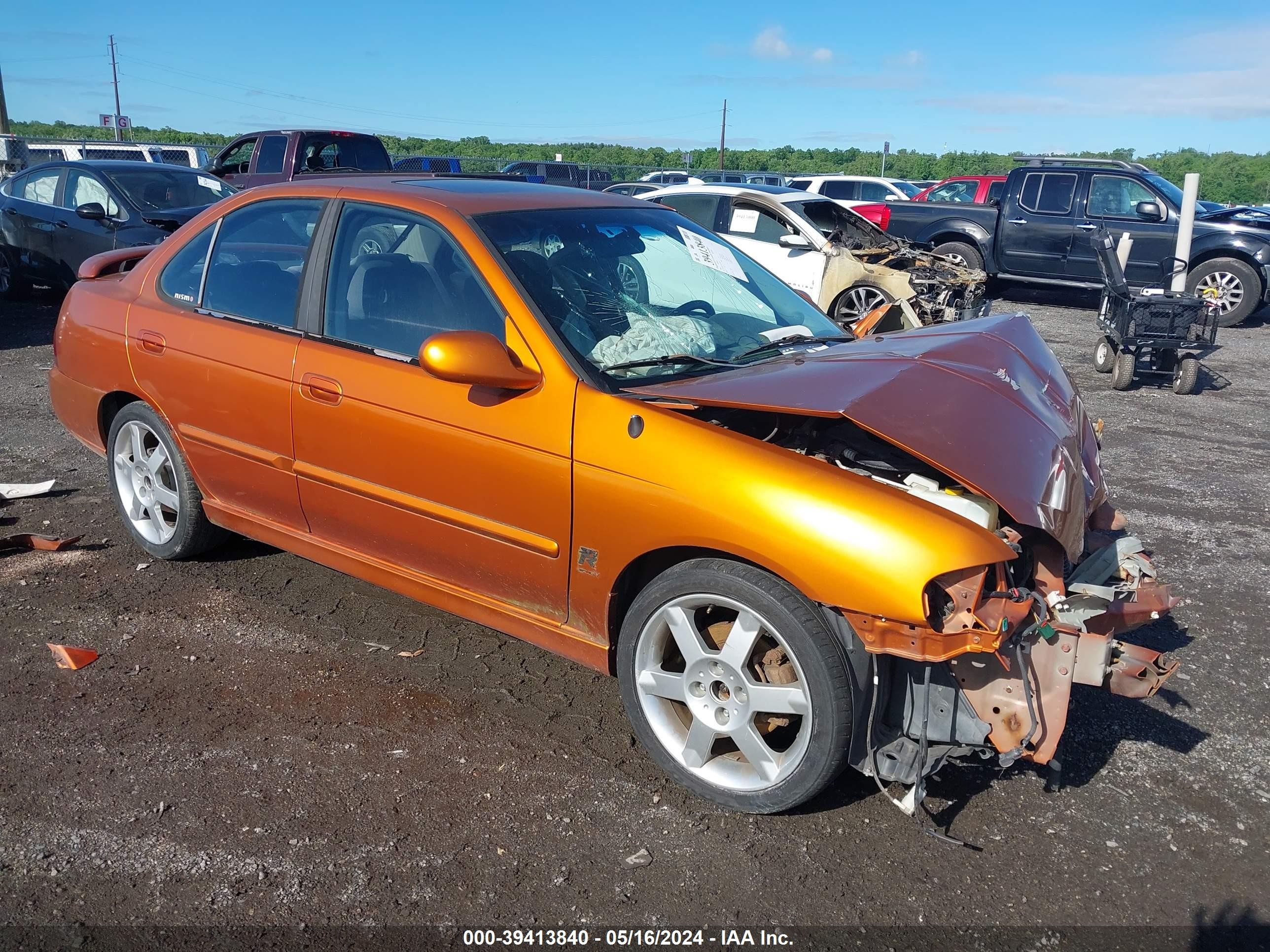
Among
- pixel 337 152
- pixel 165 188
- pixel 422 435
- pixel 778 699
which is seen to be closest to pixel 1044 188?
pixel 337 152

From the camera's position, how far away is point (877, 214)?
43.8 feet

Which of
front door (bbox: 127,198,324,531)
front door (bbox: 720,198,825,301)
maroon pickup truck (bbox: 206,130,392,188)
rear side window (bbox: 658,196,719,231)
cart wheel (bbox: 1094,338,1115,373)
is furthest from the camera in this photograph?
maroon pickup truck (bbox: 206,130,392,188)

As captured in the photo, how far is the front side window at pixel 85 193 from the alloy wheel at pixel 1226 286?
1320 centimetres

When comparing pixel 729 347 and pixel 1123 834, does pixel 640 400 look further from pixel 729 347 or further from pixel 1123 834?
pixel 1123 834

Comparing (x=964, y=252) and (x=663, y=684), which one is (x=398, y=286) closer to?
(x=663, y=684)

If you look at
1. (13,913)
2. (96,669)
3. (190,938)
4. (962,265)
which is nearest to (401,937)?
(190,938)

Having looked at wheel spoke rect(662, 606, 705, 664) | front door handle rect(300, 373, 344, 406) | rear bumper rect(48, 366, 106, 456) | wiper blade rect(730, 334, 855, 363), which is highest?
wiper blade rect(730, 334, 855, 363)

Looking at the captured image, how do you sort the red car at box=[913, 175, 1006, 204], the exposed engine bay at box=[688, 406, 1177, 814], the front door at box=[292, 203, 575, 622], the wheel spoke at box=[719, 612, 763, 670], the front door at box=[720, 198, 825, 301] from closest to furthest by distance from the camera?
1. the exposed engine bay at box=[688, 406, 1177, 814]
2. the wheel spoke at box=[719, 612, 763, 670]
3. the front door at box=[292, 203, 575, 622]
4. the front door at box=[720, 198, 825, 301]
5. the red car at box=[913, 175, 1006, 204]

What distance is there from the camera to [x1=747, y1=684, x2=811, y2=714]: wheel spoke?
2803 mm

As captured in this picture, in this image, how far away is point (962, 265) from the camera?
12.0 metres

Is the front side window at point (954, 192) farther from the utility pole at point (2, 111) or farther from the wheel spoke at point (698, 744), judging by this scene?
the utility pole at point (2, 111)

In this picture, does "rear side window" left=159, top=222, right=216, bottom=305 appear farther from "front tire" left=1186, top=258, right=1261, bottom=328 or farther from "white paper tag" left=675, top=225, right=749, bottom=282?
"front tire" left=1186, top=258, right=1261, bottom=328

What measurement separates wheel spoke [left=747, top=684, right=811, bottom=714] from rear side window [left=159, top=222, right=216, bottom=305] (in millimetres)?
2915

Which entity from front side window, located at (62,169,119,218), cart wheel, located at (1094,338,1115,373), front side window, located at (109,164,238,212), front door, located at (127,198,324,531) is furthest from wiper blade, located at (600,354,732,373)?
front side window, located at (62,169,119,218)
